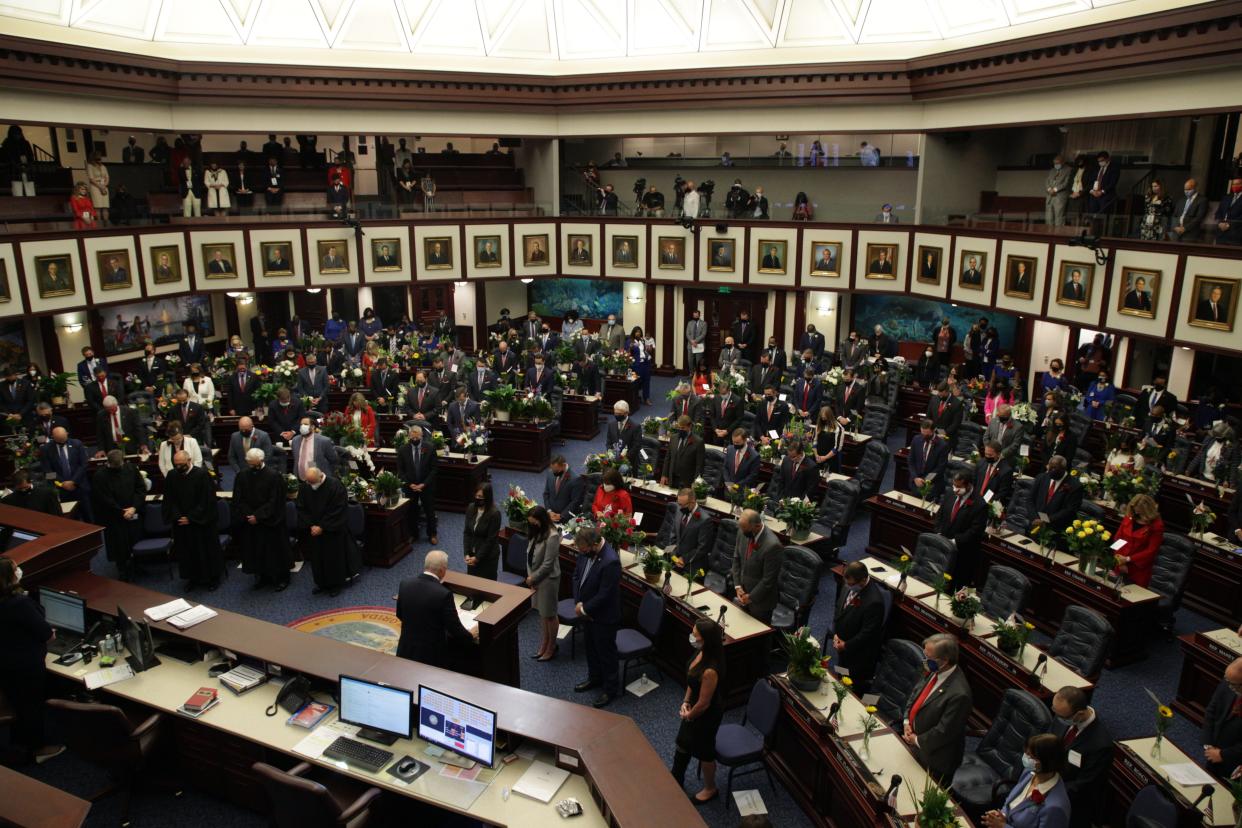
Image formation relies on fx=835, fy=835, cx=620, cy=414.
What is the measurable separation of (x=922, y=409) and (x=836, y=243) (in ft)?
18.9

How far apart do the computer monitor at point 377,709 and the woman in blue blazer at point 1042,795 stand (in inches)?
169

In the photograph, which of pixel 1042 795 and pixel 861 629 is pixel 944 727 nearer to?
pixel 1042 795

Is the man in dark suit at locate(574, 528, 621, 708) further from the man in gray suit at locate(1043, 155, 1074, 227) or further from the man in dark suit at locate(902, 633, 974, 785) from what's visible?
the man in gray suit at locate(1043, 155, 1074, 227)

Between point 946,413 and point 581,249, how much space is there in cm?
1345

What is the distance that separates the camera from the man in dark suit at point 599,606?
8.59 m

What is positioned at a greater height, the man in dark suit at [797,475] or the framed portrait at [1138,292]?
the framed portrait at [1138,292]

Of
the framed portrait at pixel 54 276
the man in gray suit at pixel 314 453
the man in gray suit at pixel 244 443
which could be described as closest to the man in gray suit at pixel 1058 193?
the man in gray suit at pixel 314 453

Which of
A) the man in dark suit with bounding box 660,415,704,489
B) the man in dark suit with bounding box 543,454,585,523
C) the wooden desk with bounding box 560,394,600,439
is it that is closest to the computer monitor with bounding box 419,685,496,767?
the man in dark suit with bounding box 543,454,585,523

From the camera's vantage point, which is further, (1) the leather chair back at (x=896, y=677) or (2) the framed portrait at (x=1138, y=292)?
(2) the framed portrait at (x=1138, y=292)

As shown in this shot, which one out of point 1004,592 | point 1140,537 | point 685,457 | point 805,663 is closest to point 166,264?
point 685,457

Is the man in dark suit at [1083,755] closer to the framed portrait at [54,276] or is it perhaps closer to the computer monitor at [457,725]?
the computer monitor at [457,725]

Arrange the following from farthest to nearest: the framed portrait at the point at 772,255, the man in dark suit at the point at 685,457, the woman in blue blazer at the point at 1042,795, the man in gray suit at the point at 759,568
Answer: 1. the framed portrait at the point at 772,255
2. the man in dark suit at the point at 685,457
3. the man in gray suit at the point at 759,568
4. the woman in blue blazer at the point at 1042,795

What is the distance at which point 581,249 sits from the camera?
2552 cm

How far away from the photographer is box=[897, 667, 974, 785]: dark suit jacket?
21.8ft
